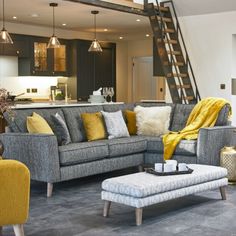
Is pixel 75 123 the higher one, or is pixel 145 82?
pixel 145 82

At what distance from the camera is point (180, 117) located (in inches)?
265

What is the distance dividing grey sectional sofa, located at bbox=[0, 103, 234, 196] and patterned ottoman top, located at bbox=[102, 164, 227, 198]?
1085mm

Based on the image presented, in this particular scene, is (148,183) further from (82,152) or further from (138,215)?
(82,152)

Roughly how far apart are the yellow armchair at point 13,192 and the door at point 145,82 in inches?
385

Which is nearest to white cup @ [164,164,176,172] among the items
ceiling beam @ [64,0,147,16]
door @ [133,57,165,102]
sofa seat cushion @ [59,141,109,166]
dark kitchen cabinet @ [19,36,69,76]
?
sofa seat cushion @ [59,141,109,166]

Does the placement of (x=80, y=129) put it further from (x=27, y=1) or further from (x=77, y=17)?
(x=77, y=17)

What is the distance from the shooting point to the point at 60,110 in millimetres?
6125

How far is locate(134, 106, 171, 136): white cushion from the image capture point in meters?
6.64

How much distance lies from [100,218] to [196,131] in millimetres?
2357

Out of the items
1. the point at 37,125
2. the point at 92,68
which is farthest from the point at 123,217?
the point at 92,68

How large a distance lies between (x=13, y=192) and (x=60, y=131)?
8.21 ft

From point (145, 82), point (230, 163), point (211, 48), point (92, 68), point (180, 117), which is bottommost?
point (230, 163)

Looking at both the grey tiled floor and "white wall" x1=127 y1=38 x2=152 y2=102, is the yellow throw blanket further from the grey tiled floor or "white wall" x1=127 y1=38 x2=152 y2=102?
"white wall" x1=127 y1=38 x2=152 y2=102

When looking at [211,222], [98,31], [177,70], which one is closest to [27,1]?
[177,70]
